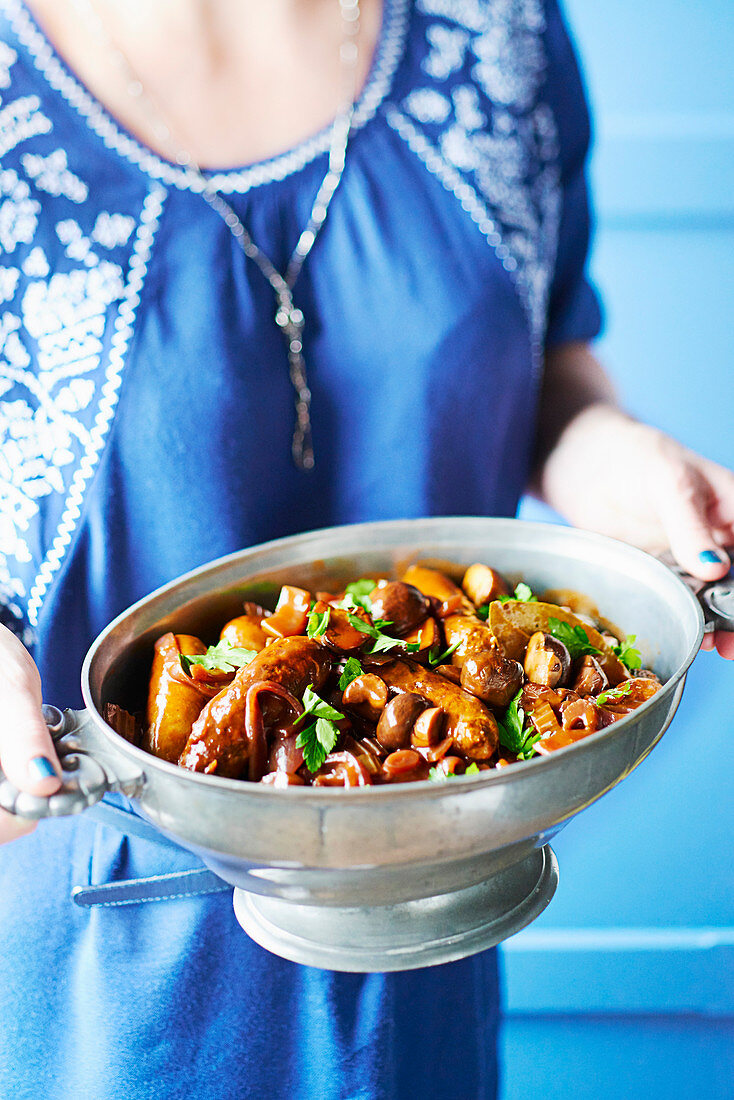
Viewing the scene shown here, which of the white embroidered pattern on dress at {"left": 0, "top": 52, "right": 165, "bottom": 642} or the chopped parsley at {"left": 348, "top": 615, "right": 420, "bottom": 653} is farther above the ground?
the white embroidered pattern on dress at {"left": 0, "top": 52, "right": 165, "bottom": 642}

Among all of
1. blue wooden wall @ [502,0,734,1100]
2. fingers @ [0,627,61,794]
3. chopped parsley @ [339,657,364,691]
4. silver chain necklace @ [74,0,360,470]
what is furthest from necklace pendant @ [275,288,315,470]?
blue wooden wall @ [502,0,734,1100]

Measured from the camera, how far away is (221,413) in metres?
0.88

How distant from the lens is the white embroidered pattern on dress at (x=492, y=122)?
38.9 inches

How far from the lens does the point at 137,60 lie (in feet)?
3.09

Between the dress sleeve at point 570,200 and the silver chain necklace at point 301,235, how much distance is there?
12.4 inches

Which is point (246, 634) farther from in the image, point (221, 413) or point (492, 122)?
point (492, 122)

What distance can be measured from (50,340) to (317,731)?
0.46 m

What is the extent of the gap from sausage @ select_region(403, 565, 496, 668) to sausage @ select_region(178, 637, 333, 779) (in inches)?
4.1

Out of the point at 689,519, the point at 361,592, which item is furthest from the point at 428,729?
the point at 689,519

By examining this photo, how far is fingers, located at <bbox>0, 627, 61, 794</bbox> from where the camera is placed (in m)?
0.49

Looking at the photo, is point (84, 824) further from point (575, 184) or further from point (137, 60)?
point (575, 184)

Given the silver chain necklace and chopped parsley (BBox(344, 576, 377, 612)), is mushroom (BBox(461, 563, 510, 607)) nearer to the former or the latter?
chopped parsley (BBox(344, 576, 377, 612))

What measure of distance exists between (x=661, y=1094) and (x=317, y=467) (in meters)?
1.80

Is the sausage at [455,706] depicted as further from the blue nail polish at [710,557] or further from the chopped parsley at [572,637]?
the blue nail polish at [710,557]
